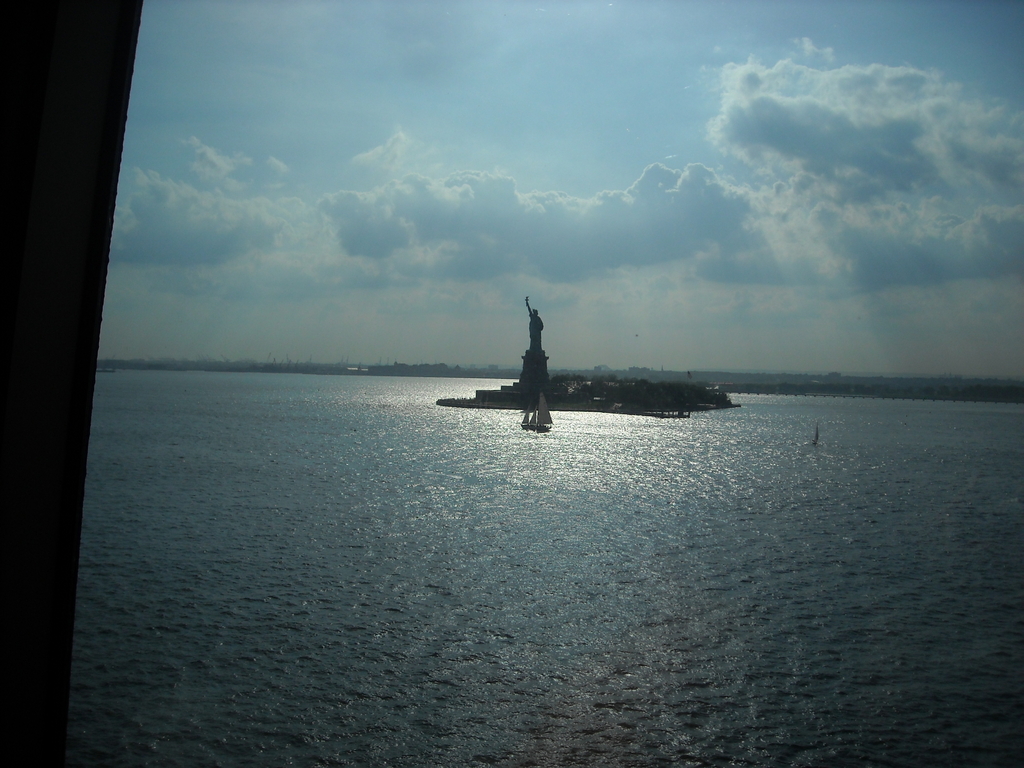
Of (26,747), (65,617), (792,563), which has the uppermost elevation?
(65,617)

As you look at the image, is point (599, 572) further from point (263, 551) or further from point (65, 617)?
point (65, 617)

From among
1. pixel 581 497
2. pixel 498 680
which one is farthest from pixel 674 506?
pixel 498 680

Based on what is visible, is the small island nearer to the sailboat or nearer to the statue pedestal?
the statue pedestal

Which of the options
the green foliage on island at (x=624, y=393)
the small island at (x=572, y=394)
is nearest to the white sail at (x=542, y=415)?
the small island at (x=572, y=394)

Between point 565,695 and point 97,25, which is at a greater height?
point 97,25

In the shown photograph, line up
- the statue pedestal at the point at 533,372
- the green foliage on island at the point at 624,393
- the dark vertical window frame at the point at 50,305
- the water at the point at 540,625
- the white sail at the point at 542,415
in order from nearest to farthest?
1. the dark vertical window frame at the point at 50,305
2. the water at the point at 540,625
3. the white sail at the point at 542,415
4. the statue pedestal at the point at 533,372
5. the green foliage on island at the point at 624,393

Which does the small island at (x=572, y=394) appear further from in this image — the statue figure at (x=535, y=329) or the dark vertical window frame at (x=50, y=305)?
the dark vertical window frame at (x=50, y=305)
